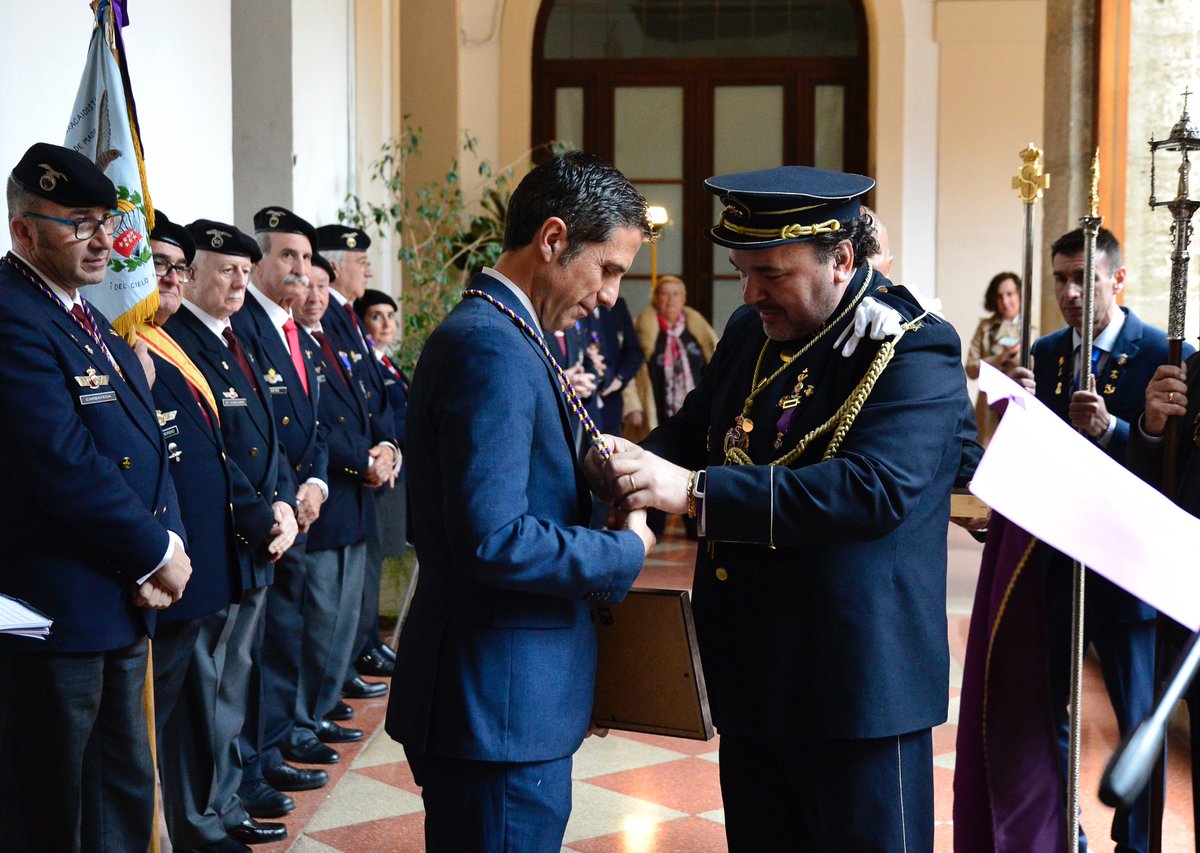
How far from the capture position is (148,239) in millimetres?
3047

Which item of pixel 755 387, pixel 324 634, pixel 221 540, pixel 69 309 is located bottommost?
pixel 324 634

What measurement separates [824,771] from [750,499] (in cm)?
44

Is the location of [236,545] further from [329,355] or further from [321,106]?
[321,106]

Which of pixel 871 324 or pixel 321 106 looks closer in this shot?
pixel 871 324

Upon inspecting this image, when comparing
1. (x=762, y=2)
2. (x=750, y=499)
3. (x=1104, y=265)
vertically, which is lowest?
(x=750, y=499)

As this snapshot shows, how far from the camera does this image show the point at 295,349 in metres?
4.25

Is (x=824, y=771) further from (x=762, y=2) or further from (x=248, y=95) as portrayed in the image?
(x=762, y=2)

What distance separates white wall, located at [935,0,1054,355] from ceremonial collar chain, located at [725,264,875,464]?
928cm

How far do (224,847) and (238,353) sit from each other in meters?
1.31

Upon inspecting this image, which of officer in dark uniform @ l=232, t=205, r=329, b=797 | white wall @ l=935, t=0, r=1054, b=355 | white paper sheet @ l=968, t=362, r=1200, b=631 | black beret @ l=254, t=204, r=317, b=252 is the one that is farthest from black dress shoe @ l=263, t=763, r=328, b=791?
white wall @ l=935, t=0, r=1054, b=355

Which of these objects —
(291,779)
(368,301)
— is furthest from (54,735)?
(368,301)

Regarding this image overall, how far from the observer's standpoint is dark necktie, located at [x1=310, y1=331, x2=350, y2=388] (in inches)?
181

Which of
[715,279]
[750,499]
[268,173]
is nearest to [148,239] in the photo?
[750,499]

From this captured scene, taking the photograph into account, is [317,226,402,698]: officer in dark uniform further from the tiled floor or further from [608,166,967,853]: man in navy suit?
[608,166,967,853]: man in navy suit
